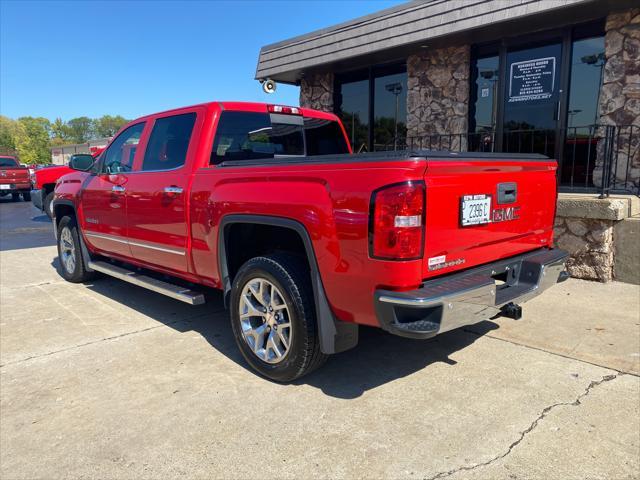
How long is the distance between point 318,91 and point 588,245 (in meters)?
7.04

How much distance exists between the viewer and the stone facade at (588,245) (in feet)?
18.5

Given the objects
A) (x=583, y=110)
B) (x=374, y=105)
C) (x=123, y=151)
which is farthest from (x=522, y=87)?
(x=123, y=151)

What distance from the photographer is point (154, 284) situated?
4270 millimetres

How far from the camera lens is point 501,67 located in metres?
8.06

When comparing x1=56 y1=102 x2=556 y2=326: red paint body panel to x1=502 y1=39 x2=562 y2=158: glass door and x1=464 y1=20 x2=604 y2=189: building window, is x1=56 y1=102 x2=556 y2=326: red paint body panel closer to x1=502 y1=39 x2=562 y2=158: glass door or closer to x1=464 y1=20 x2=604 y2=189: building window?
Result: x1=464 y1=20 x2=604 y2=189: building window

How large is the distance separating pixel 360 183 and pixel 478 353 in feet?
6.58

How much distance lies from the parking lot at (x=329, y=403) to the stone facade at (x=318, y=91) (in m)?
7.19

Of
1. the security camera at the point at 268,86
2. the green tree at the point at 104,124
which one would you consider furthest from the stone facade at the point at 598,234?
the green tree at the point at 104,124

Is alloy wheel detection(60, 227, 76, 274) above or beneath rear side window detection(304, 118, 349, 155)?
beneath

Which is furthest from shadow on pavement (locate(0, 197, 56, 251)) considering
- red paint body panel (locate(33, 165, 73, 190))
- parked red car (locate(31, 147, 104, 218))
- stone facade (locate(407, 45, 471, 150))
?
A: stone facade (locate(407, 45, 471, 150))

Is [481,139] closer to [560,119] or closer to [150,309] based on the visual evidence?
[560,119]

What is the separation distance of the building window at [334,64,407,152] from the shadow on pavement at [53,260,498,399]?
18.1ft

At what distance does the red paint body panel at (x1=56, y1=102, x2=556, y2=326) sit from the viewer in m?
2.58

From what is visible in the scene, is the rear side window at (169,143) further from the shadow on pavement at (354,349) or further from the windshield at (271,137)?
the shadow on pavement at (354,349)
